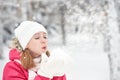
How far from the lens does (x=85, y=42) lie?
50.9ft

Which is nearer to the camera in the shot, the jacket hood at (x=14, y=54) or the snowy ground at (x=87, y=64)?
the jacket hood at (x=14, y=54)

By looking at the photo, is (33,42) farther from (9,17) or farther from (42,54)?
(9,17)

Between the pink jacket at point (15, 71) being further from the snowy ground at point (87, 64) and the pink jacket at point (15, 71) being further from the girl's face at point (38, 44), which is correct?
the snowy ground at point (87, 64)

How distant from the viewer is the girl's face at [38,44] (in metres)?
3.20

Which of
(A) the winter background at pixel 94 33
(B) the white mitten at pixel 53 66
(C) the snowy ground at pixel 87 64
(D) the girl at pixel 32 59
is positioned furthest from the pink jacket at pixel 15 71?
(C) the snowy ground at pixel 87 64

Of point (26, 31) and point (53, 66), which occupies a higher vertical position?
point (26, 31)

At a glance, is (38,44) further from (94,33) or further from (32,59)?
(94,33)

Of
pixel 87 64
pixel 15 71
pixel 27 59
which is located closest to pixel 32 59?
pixel 27 59

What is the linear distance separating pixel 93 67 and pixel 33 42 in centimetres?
1350

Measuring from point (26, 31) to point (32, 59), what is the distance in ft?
0.86

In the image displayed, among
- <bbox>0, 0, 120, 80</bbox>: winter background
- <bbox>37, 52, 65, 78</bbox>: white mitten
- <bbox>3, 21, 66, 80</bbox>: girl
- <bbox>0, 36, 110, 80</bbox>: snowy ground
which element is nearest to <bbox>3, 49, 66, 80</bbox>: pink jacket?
<bbox>3, 21, 66, 80</bbox>: girl

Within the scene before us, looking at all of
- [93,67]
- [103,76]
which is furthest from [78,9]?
[93,67]

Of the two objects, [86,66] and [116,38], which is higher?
[116,38]

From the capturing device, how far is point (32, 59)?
3.21 meters
